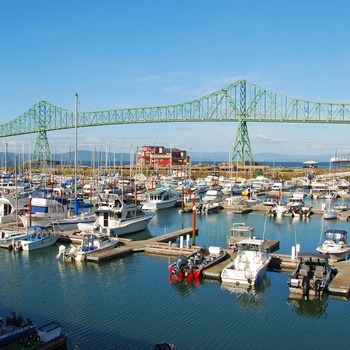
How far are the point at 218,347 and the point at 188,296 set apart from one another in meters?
4.87

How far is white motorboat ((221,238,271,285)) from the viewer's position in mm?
20453

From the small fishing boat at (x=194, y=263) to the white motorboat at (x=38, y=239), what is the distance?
9309 millimetres

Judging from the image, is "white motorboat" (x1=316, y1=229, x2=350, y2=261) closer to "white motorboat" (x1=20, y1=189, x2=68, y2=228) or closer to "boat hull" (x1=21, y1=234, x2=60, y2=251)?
"boat hull" (x1=21, y1=234, x2=60, y2=251)

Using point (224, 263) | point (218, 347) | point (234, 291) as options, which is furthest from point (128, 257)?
point (218, 347)

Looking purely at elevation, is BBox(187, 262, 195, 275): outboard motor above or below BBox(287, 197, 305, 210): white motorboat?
below

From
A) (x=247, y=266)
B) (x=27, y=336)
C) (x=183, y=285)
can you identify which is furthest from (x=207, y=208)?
(x=27, y=336)

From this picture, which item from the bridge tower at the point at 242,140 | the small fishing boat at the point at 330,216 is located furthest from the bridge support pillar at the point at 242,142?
the small fishing boat at the point at 330,216

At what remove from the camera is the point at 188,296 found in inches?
768

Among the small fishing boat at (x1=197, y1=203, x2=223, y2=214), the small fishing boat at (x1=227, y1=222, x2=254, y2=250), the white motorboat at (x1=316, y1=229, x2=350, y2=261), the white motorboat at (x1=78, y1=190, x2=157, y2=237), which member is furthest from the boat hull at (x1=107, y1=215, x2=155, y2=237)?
the small fishing boat at (x1=197, y1=203, x2=223, y2=214)

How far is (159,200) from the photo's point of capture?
5016 centimetres

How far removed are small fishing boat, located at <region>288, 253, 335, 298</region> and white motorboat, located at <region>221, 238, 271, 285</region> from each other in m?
1.65

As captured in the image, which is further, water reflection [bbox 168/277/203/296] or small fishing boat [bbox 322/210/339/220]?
small fishing boat [bbox 322/210/339/220]

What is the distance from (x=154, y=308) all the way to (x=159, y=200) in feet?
106

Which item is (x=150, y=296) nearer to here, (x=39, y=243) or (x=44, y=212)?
(x=39, y=243)
